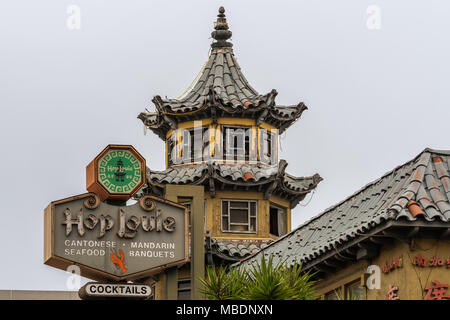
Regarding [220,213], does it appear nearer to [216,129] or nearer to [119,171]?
[216,129]

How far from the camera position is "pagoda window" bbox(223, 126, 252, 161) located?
5231cm

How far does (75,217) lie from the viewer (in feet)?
85.4

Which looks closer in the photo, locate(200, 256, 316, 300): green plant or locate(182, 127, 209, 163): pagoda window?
locate(200, 256, 316, 300): green plant

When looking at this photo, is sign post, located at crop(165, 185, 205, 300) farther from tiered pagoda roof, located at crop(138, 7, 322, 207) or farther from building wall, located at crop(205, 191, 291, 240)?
building wall, located at crop(205, 191, 291, 240)

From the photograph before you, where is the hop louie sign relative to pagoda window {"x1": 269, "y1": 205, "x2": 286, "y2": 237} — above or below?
below

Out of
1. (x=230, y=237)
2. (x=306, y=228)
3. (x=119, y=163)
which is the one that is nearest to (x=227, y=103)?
(x=230, y=237)

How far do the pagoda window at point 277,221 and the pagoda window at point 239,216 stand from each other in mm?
1149

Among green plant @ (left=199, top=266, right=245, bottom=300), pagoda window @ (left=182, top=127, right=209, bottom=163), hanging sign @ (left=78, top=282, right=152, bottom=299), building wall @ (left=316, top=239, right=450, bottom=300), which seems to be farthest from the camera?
pagoda window @ (left=182, top=127, right=209, bottom=163)

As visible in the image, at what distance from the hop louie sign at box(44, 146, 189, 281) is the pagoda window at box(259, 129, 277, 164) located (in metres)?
26.2

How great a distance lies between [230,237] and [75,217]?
25.6m

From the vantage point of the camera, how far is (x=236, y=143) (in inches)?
2073

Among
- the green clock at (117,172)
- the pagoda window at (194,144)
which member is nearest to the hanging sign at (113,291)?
the green clock at (117,172)

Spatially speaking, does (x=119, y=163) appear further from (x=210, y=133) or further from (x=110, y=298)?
(x=210, y=133)

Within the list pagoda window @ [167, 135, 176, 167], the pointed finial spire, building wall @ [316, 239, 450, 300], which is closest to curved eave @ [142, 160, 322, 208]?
pagoda window @ [167, 135, 176, 167]
